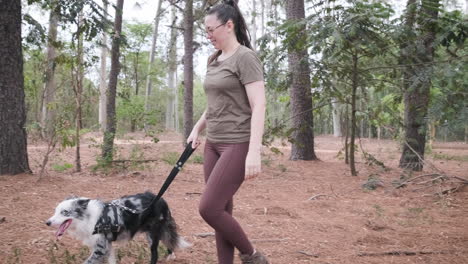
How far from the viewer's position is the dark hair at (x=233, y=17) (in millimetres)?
2867

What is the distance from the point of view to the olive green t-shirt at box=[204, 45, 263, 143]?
274cm

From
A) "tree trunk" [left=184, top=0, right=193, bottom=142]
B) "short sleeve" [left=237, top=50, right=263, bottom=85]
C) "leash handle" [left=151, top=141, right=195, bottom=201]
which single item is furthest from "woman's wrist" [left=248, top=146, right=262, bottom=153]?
"tree trunk" [left=184, top=0, right=193, bottom=142]

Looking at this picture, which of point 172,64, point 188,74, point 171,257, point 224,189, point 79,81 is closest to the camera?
point 224,189

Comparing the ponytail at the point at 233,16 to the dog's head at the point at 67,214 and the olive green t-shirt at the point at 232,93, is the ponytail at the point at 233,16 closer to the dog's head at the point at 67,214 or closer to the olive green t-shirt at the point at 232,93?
the olive green t-shirt at the point at 232,93

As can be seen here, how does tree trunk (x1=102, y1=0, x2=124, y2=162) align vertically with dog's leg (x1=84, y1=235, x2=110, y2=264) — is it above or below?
above

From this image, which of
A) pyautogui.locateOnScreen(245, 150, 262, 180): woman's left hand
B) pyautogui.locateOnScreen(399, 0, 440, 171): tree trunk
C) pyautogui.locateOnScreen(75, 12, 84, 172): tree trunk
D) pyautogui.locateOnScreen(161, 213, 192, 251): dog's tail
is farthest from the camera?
pyautogui.locateOnScreen(75, 12, 84, 172): tree trunk

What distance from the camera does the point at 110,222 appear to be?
11.1 feet

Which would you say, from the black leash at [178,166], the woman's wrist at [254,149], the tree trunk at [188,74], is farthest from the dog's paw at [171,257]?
the tree trunk at [188,74]

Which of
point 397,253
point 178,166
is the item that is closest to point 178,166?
point 178,166

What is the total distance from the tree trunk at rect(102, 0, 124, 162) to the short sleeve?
5579mm

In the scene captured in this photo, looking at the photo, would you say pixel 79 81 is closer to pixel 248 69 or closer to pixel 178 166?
pixel 178 166

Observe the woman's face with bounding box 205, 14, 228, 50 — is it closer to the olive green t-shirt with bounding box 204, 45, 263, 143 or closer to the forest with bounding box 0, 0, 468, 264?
the olive green t-shirt with bounding box 204, 45, 263, 143

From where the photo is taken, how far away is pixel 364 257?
4.09 metres

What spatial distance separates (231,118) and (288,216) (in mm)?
3346
